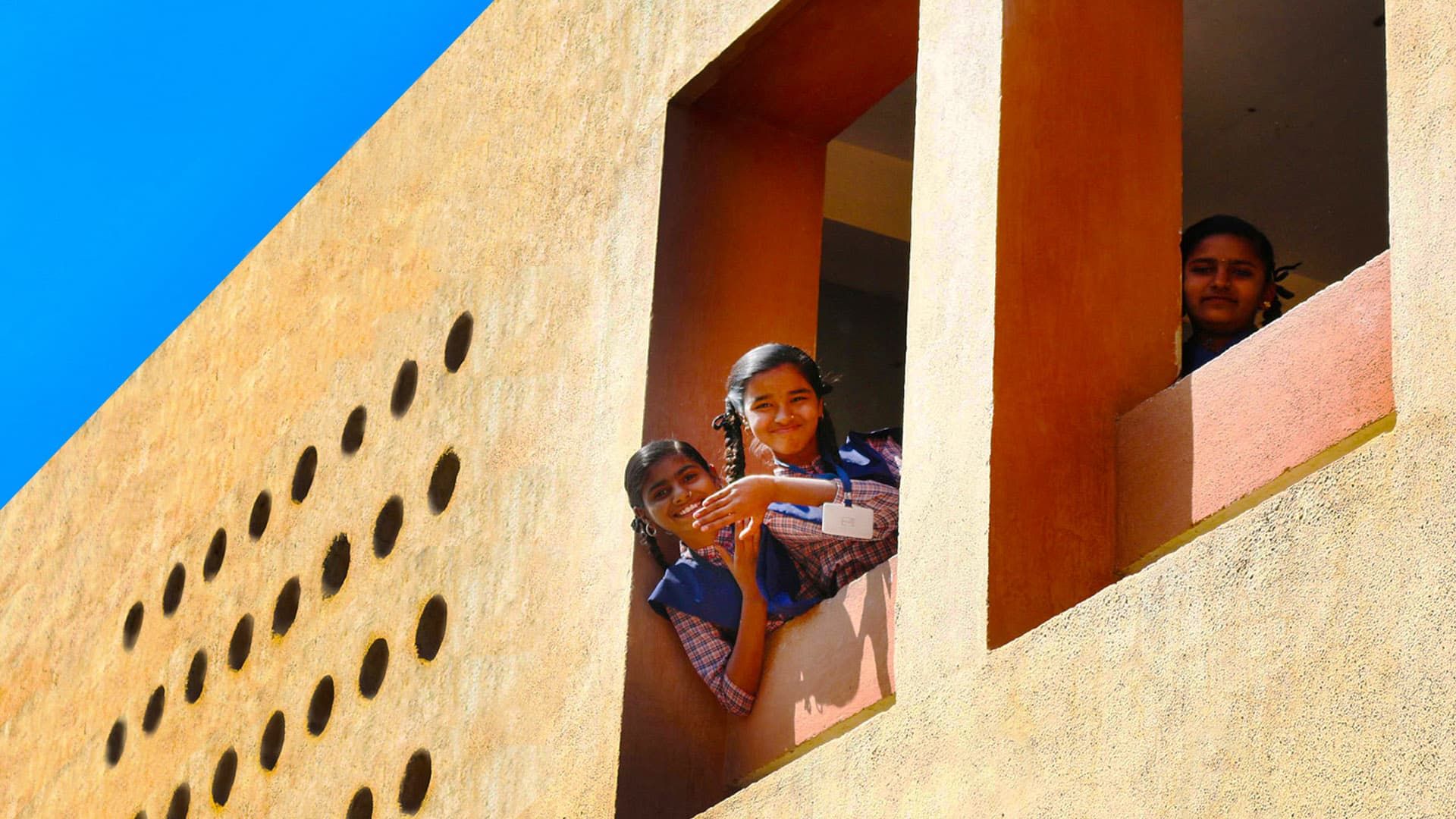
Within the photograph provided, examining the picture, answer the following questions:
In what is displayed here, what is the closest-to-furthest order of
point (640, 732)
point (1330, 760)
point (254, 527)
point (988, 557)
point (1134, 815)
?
point (1330, 760)
point (1134, 815)
point (988, 557)
point (640, 732)
point (254, 527)

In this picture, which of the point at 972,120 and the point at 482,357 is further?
the point at 482,357

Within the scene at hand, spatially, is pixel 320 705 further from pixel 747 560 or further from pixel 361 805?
pixel 747 560

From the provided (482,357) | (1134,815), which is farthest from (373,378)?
(1134,815)

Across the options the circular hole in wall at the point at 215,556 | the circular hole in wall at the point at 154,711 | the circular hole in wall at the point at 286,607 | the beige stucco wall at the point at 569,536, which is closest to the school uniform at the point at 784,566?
the beige stucco wall at the point at 569,536

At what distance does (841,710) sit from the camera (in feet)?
24.1

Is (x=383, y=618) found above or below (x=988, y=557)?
above

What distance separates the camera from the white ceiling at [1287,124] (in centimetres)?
975

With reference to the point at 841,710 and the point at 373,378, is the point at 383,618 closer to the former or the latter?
the point at 373,378

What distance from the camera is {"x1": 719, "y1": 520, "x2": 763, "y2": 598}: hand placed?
24.7 feet

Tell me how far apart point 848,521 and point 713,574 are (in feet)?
2.62

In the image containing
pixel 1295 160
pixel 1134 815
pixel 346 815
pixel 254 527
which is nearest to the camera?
pixel 1134 815

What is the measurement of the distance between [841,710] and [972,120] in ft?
5.89

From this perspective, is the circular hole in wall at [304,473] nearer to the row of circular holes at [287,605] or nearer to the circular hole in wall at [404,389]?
the row of circular holes at [287,605]

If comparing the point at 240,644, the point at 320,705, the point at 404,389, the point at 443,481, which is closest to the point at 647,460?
the point at 443,481
